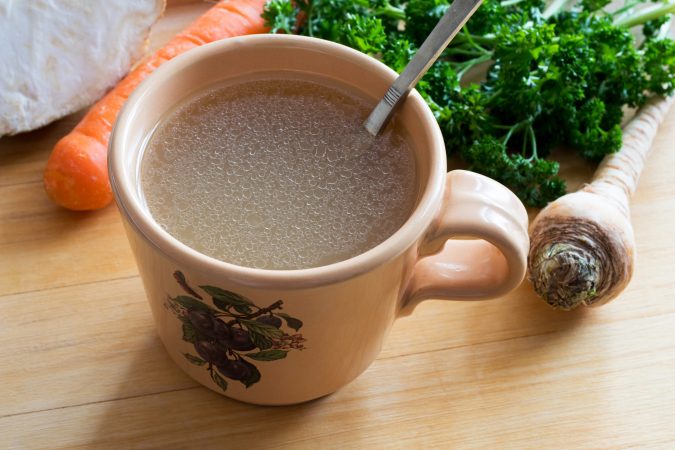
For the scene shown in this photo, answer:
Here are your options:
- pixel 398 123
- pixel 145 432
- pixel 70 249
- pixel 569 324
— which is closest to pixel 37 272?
pixel 70 249

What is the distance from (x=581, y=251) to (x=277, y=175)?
42cm

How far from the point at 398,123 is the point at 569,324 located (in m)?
0.38

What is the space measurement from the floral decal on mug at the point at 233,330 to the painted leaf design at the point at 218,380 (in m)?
0.01

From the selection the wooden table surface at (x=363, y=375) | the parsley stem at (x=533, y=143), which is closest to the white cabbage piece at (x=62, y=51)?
the wooden table surface at (x=363, y=375)

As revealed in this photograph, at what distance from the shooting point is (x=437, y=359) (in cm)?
99

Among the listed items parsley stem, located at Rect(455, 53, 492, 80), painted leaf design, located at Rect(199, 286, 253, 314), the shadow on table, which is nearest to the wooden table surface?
the shadow on table

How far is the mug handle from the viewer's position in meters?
0.78

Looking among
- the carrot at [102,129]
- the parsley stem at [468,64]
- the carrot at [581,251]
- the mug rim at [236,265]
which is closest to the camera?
the mug rim at [236,265]

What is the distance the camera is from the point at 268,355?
0.81 metres

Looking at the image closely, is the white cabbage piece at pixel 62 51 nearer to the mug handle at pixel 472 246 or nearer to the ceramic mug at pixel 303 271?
Result: the ceramic mug at pixel 303 271

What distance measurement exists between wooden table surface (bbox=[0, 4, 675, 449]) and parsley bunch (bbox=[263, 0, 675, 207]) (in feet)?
0.65

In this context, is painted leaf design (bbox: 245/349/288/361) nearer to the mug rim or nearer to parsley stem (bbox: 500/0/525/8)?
the mug rim

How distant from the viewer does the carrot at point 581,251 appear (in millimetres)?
993

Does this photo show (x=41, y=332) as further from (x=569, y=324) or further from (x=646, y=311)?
(x=646, y=311)
